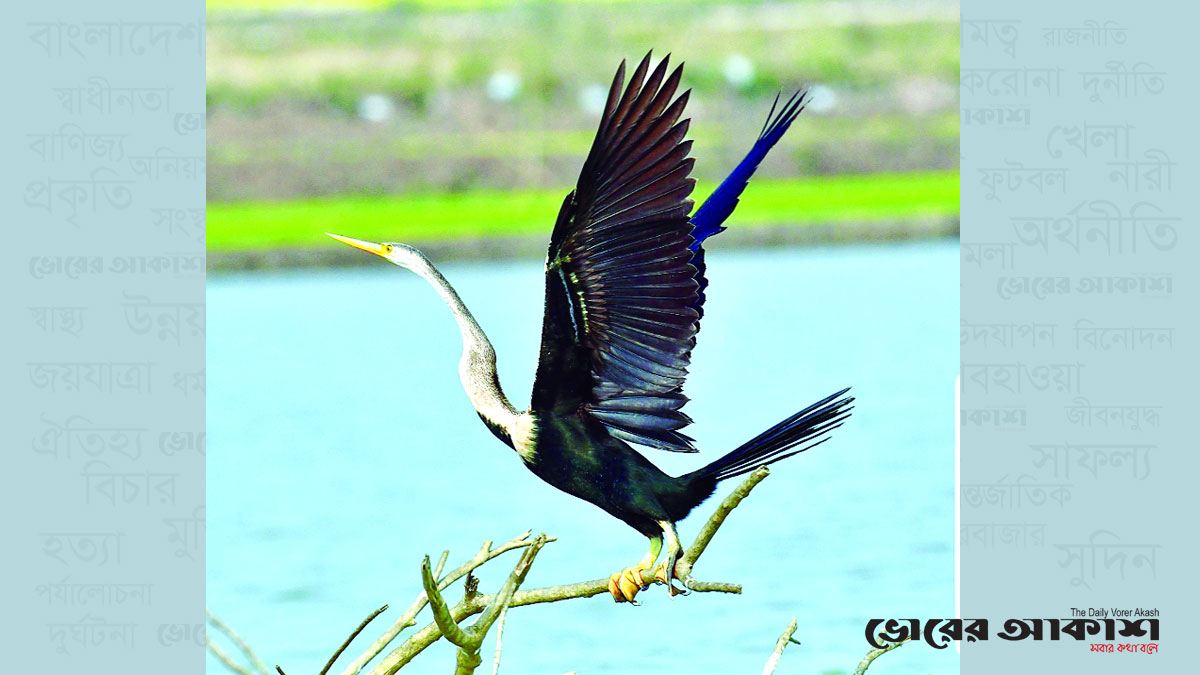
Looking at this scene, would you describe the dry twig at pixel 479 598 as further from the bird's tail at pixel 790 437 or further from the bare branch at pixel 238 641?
the bird's tail at pixel 790 437

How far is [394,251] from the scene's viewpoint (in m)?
3.82

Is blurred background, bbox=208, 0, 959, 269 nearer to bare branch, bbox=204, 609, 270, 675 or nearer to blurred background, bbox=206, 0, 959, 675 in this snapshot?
blurred background, bbox=206, 0, 959, 675

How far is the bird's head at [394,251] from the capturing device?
12.4 ft

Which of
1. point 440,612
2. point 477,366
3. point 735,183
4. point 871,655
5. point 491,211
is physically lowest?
point 871,655

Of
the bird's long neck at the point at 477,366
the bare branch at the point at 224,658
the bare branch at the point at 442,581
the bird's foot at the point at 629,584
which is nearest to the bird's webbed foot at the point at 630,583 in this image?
the bird's foot at the point at 629,584

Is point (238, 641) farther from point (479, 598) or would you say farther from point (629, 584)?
point (629, 584)

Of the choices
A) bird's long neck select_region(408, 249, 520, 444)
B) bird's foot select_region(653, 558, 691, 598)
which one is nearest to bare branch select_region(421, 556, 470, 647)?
bird's foot select_region(653, 558, 691, 598)

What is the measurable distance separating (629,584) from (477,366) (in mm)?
578

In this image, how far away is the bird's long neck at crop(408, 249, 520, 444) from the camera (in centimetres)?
373

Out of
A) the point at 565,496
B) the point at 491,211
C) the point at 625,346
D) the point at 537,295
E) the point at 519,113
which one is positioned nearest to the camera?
the point at 625,346

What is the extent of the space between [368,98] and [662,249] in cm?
2310

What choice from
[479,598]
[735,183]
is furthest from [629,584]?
[735,183]

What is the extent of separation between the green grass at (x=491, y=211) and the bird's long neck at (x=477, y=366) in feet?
46.6

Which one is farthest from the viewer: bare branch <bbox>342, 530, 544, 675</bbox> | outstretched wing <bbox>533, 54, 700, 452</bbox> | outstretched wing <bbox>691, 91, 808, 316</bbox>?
outstretched wing <bbox>691, 91, 808, 316</bbox>
